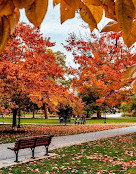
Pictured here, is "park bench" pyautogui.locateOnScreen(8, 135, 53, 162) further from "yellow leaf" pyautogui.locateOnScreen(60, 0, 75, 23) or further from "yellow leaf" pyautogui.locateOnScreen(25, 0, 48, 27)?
"yellow leaf" pyautogui.locateOnScreen(25, 0, 48, 27)

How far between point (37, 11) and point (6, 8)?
0.43 feet

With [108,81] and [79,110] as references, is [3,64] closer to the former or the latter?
[108,81]

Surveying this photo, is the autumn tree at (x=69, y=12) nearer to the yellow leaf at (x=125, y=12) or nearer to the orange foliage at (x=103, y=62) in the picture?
the yellow leaf at (x=125, y=12)

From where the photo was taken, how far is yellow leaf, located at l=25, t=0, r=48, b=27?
2.17ft

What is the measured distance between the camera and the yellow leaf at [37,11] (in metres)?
0.66

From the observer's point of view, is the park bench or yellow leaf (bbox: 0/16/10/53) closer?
yellow leaf (bbox: 0/16/10/53)

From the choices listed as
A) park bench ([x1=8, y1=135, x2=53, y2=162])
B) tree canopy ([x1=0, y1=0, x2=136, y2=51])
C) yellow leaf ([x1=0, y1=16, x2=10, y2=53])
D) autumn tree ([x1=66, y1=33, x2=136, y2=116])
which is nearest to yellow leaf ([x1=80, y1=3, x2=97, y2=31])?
tree canopy ([x1=0, y1=0, x2=136, y2=51])

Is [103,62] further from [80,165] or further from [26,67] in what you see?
[80,165]

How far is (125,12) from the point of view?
0.71 metres

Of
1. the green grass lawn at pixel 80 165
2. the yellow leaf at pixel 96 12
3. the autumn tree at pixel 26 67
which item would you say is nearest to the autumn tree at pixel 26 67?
the autumn tree at pixel 26 67

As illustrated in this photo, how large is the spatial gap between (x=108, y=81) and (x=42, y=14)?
45.1 feet

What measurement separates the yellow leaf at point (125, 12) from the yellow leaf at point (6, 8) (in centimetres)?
33

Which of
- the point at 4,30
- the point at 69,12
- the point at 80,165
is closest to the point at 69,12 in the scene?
the point at 69,12

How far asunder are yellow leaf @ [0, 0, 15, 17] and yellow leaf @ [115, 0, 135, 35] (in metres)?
0.33
